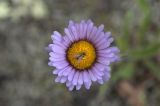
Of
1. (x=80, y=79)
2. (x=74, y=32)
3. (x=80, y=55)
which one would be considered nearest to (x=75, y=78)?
(x=80, y=79)

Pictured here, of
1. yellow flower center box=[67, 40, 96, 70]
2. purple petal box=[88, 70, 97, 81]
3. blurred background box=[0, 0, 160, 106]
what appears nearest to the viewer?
purple petal box=[88, 70, 97, 81]

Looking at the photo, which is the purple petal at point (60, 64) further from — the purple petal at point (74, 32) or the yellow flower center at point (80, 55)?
the purple petal at point (74, 32)

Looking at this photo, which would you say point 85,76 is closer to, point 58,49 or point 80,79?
point 80,79

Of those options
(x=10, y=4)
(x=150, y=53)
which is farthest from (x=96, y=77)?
(x=10, y=4)

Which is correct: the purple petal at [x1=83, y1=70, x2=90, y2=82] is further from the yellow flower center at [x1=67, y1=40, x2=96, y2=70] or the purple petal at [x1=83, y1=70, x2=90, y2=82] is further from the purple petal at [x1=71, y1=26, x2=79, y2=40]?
the purple petal at [x1=71, y1=26, x2=79, y2=40]

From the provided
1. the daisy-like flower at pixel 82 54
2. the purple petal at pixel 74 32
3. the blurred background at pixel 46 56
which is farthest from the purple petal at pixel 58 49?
the blurred background at pixel 46 56

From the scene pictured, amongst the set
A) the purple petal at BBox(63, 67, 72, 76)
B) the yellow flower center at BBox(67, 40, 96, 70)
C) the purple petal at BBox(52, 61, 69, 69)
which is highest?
the yellow flower center at BBox(67, 40, 96, 70)

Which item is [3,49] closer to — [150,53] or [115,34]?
[115,34]

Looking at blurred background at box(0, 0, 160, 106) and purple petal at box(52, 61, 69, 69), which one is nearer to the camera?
purple petal at box(52, 61, 69, 69)

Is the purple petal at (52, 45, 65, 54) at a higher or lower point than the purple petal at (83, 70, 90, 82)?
higher

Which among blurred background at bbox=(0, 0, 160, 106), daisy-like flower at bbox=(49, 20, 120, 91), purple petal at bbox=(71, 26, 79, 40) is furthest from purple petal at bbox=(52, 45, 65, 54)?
blurred background at bbox=(0, 0, 160, 106)
